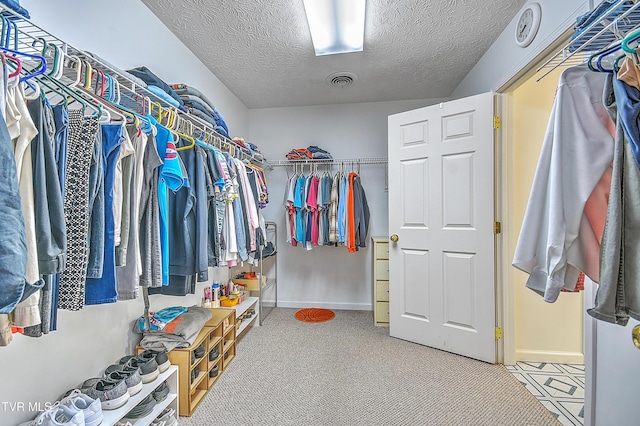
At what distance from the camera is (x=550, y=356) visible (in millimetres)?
2082

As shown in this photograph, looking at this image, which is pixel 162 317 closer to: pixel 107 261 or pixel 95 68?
pixel 107 261

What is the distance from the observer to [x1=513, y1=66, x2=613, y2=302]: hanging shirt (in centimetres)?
75

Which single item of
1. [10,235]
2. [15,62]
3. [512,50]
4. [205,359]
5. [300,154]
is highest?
[512,50]

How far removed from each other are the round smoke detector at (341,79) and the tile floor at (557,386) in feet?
8.70

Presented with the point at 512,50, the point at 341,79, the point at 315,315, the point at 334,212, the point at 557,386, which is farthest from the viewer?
the point at 315,315

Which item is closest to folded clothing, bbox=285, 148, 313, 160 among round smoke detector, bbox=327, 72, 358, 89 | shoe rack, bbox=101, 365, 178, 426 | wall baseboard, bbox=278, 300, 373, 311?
round smoke detector, bbox=327, 72, 358, 89

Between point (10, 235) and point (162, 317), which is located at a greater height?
point (10, 235)

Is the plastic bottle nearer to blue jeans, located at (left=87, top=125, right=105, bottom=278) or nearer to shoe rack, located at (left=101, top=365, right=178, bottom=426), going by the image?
shoe rack, located at (left=101, top=365, right=178, bottom=426)

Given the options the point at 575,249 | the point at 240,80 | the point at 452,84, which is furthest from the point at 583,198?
the point at 240,80

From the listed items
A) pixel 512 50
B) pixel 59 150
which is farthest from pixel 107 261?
pixel 512 50

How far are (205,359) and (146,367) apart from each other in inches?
18.0

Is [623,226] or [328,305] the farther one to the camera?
[328,305]

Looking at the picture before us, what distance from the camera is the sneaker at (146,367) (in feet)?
4.40

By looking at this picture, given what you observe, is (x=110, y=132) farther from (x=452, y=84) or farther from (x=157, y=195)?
(x=452, y=84)
